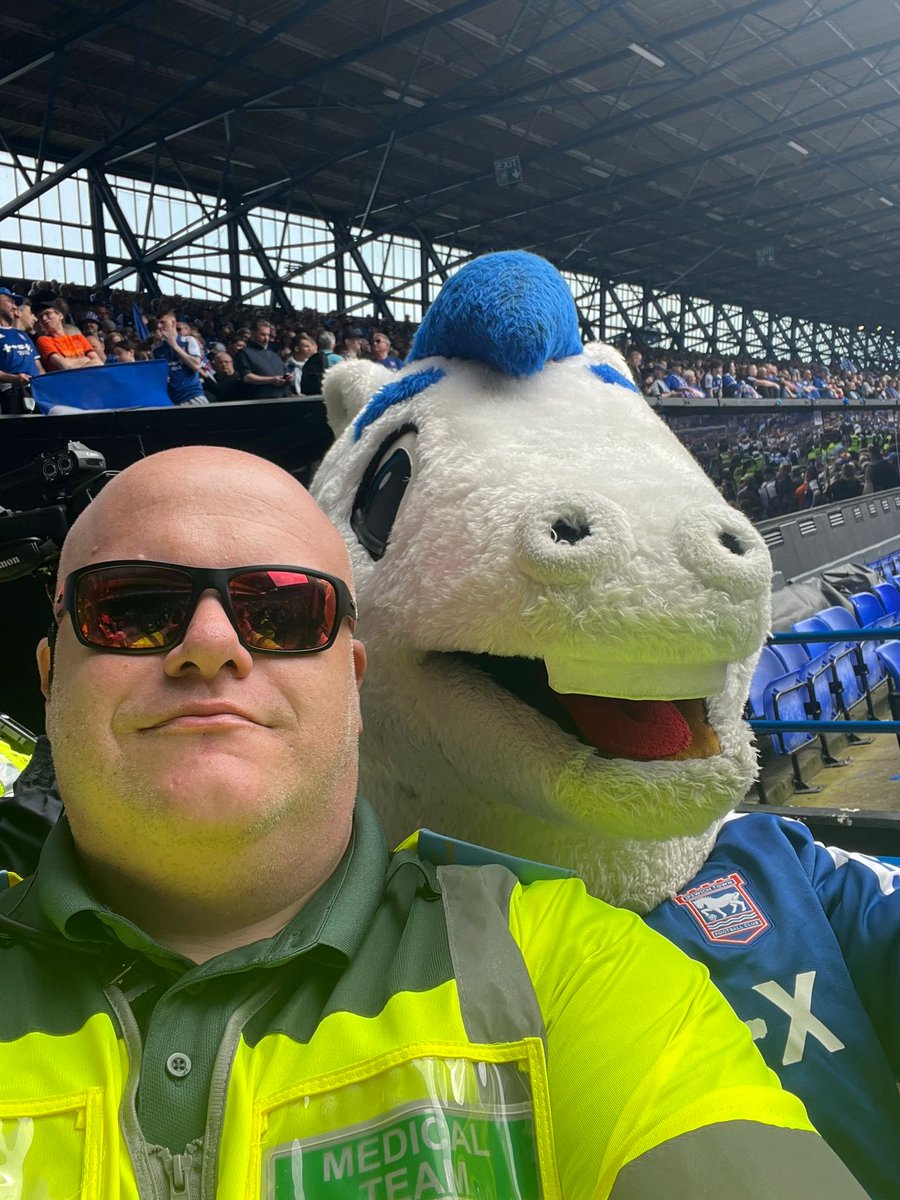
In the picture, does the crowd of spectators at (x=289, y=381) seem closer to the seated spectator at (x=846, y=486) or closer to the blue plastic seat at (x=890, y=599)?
the seated spectator at (x=846, y=486)

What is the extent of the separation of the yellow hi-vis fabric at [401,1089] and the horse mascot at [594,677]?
274mm

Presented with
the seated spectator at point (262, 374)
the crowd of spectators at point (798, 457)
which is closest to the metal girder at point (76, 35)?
the seated spectator at point (262, 374)

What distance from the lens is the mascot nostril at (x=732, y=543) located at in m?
1.22

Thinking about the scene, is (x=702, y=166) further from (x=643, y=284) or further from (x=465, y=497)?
(x=465, y=497)

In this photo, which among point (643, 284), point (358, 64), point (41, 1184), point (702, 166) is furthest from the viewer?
point (643, 284)

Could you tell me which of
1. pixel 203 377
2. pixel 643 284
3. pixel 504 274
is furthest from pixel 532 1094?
pixel 643 284

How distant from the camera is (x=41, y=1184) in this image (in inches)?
33.1

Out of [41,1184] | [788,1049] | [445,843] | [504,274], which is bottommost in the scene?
[788,1049]

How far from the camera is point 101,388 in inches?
167

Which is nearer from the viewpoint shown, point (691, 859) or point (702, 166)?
point (691, 859)

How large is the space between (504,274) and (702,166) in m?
21.2

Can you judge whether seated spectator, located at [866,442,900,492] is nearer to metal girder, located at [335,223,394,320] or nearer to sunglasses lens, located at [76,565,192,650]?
sunglasses lens, located at [76,565,192,650]

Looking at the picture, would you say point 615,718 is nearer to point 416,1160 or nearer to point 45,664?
point 416,1160

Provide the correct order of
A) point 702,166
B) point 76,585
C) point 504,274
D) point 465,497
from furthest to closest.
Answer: point 702,166 → point 504,274 → point 465,497 → point 76,585
